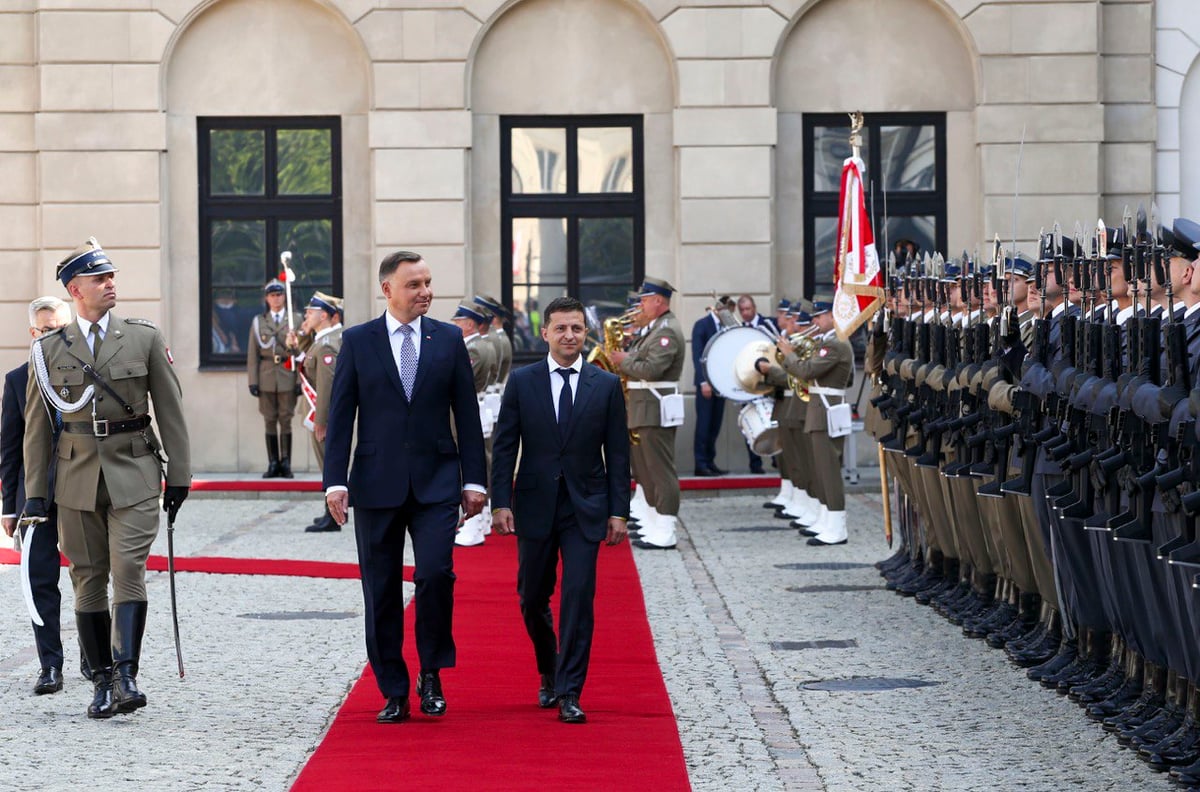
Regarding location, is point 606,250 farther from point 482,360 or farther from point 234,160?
point 482,360

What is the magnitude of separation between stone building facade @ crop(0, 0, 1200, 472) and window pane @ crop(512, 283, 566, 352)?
0.14 metres

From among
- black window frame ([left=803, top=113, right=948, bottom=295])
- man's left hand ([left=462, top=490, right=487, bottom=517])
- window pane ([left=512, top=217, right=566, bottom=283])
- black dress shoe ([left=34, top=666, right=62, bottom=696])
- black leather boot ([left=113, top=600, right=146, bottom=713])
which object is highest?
black window frame ([left=803, top=113, right=948, bottom=295])

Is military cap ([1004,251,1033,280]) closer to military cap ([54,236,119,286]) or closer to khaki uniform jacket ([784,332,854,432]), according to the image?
military cap ([54,236,119,286])

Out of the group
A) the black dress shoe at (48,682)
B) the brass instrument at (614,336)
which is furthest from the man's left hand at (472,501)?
the brass instrument at (614,336)

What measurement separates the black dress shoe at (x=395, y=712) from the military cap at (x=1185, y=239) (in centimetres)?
323

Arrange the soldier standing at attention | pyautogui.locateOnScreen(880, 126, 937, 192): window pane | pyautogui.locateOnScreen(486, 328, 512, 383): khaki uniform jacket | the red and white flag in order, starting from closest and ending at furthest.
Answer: the red and white flag
the soldier standing at attention
pyautogui.locateOnScreen(486, 328, 512, 383): khaki uniform jacket
pyautogui.locateOnScreen(880, 126, 937, 192): window pane

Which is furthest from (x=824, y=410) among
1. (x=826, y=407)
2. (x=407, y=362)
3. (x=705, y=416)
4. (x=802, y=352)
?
(x=407, y=362)

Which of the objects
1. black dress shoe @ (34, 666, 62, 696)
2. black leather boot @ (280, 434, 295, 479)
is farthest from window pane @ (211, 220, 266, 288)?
black dress shoe @ (34, 666, 62, 696)

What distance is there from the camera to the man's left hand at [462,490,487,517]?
8289 millimetres

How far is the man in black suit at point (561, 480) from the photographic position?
852 cm

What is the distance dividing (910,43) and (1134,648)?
1475 centimetres

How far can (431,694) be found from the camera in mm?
8438

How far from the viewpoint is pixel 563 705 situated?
27.5 ft

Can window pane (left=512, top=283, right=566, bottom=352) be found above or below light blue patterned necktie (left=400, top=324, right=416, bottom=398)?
above
